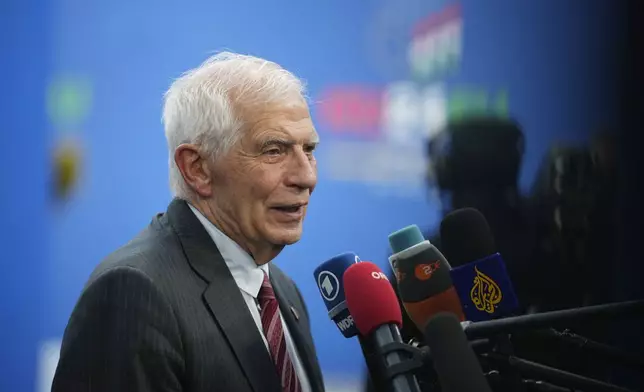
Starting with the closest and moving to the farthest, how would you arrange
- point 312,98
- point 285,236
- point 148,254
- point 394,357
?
point 394,357
point 148,254
point 285,236
point 312,98

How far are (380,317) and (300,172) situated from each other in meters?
0.47

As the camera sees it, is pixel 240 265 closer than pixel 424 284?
No

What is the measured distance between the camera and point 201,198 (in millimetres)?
1825

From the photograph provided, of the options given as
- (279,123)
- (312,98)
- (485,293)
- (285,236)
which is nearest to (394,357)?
(485,293)

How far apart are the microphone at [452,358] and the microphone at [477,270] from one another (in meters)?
0.37

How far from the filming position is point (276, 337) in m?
1.78

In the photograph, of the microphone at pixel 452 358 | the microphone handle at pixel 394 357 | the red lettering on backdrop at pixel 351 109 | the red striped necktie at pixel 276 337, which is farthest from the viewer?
the red lettering on backdrop at pixel 351 109

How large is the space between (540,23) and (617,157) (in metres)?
0.62

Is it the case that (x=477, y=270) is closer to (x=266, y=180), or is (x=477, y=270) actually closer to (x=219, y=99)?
(x=266, y=180)

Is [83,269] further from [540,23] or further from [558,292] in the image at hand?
[540,23]

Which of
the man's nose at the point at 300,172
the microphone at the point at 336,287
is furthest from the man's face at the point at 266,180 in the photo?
the microphone at the point at 336,287

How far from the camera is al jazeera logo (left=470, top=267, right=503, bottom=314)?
1.53 m

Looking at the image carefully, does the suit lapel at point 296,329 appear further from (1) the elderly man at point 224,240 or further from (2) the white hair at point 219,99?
(2) the white hair at point 219,99

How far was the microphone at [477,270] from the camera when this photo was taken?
153 cm
